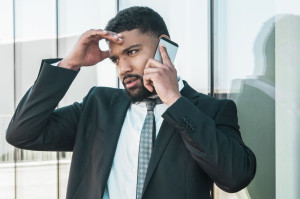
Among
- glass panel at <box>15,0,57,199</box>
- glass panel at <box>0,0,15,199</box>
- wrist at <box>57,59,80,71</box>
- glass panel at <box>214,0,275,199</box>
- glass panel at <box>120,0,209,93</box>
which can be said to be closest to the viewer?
wrist at <box>57,59,80,71</box>

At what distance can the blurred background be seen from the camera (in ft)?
7.84

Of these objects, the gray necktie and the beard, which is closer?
the gray necktie

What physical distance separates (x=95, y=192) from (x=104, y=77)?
2.24 meters

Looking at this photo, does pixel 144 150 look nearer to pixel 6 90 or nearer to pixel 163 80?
pixel 163 80

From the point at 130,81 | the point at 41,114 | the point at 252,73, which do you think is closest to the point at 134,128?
the point at 130,81

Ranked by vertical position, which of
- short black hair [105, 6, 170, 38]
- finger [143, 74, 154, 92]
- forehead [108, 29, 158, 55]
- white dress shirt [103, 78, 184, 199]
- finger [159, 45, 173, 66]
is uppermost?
short black hair [105, 6, 170, 38]

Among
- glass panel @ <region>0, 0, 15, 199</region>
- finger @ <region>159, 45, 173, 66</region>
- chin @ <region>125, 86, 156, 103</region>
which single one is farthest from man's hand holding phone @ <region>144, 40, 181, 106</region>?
glass panel @ <region>0, 0, 15, 199</region>

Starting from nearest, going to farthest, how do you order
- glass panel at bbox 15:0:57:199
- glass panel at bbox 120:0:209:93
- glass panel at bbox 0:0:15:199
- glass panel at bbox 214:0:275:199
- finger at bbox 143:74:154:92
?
finger at bbox 143:74:154:92
glass panel at bbox 214:0:275:199
glass panel at bbox 120:0:209:93
glass panel at bbox 15:0:57:199
glass panel at bbox 0:0:15:199

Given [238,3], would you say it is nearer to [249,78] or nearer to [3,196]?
[249,78]

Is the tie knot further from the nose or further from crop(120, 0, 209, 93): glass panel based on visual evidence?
crop(120, 0, 209, 93): glass panel

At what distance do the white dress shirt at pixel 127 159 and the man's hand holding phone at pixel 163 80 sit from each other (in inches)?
8.6

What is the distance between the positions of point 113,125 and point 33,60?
268 centimetres

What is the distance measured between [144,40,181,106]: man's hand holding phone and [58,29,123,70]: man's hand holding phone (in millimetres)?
278

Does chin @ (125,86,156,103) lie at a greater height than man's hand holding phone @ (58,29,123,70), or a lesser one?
lesser
